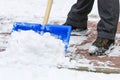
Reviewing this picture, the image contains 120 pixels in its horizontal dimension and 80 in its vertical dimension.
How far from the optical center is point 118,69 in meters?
3.38

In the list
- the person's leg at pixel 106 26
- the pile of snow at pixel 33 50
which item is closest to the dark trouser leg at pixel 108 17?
the person's leg at pixel 106 26

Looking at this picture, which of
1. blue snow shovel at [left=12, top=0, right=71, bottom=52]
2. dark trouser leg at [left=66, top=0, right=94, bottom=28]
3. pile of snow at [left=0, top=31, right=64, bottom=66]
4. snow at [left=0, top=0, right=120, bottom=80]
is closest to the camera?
snow at [left=0, top=0, right=120, bottom=80]

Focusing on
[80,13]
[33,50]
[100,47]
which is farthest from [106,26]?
[33,50]

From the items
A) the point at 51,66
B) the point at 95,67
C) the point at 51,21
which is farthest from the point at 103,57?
the point at 51,21

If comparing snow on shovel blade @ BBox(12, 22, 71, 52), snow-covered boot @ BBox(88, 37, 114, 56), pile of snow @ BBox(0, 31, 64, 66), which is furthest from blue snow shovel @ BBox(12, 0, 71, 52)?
snow-covered boot @ BBox(88, 37, 114, 56)

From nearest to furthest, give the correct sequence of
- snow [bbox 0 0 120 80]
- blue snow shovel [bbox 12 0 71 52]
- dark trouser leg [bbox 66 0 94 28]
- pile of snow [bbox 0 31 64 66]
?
snow [bbox 0 0 120 80] < pile of snow [bbox 0 31 64 66] < blue snow shovel [bbox 12 0 71 52] < dark trouser leg [bbox 66 0 94 28]

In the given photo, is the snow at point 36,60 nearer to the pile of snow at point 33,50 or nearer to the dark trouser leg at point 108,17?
the pile of snow at point 33,50

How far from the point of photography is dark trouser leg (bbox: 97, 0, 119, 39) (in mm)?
3797

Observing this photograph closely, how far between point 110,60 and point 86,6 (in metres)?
0.88

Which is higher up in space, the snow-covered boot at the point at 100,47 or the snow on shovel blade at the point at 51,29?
the snow on shovel blade at the point at 51,29

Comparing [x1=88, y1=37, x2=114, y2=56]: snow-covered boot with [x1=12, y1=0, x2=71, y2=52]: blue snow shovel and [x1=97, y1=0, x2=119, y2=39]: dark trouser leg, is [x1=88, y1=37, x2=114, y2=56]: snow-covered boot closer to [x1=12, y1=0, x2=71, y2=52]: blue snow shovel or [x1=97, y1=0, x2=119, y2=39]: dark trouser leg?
[x1=97, y1=0, x2=119, y2=39]: dark trouser leg

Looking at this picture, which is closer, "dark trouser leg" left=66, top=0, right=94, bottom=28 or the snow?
the snow

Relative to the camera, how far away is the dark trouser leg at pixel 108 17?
3.80 metres

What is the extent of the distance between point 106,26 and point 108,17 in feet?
0.29
